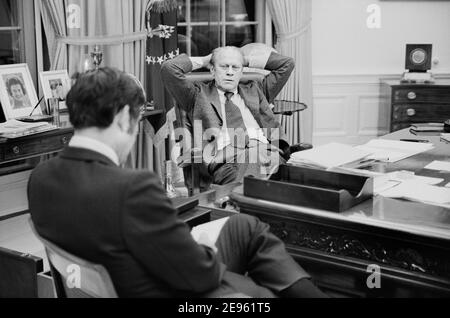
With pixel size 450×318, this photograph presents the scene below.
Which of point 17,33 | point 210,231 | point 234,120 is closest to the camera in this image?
point 210,231

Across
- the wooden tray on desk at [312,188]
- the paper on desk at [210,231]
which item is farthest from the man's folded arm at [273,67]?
the paper on desk at [210,231]

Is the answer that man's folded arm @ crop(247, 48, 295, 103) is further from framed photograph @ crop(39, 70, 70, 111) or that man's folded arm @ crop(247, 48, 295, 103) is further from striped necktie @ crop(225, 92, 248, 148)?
framed photograph @ crop(39, 70, 70, 111)

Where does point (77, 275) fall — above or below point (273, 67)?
below

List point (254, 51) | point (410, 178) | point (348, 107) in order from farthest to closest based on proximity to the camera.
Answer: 1. point (348, 107)
2. point (254, 51)
3. point (410, 178)

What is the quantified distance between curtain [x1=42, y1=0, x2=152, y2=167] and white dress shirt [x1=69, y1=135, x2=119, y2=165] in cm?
317

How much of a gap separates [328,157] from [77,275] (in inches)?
54.3

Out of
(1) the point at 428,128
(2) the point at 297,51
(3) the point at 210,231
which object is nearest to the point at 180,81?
(1) the point at 428,128

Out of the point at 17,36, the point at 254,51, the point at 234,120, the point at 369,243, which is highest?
the point at 17,36

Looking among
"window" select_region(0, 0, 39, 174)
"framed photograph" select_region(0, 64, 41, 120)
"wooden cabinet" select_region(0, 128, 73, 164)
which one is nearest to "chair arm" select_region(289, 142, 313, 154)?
"wooden cabinet" select_region(0, 128, 73, 164)

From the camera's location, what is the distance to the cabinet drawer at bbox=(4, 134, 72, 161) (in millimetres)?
3709

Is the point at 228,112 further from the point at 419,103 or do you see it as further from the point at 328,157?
the point at 419,103

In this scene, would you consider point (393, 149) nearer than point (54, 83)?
Yes

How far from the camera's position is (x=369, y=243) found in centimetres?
208

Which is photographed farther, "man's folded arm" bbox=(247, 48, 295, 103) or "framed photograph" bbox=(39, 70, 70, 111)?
"framed photograph" bbox=(39, 70, 70, 111)
